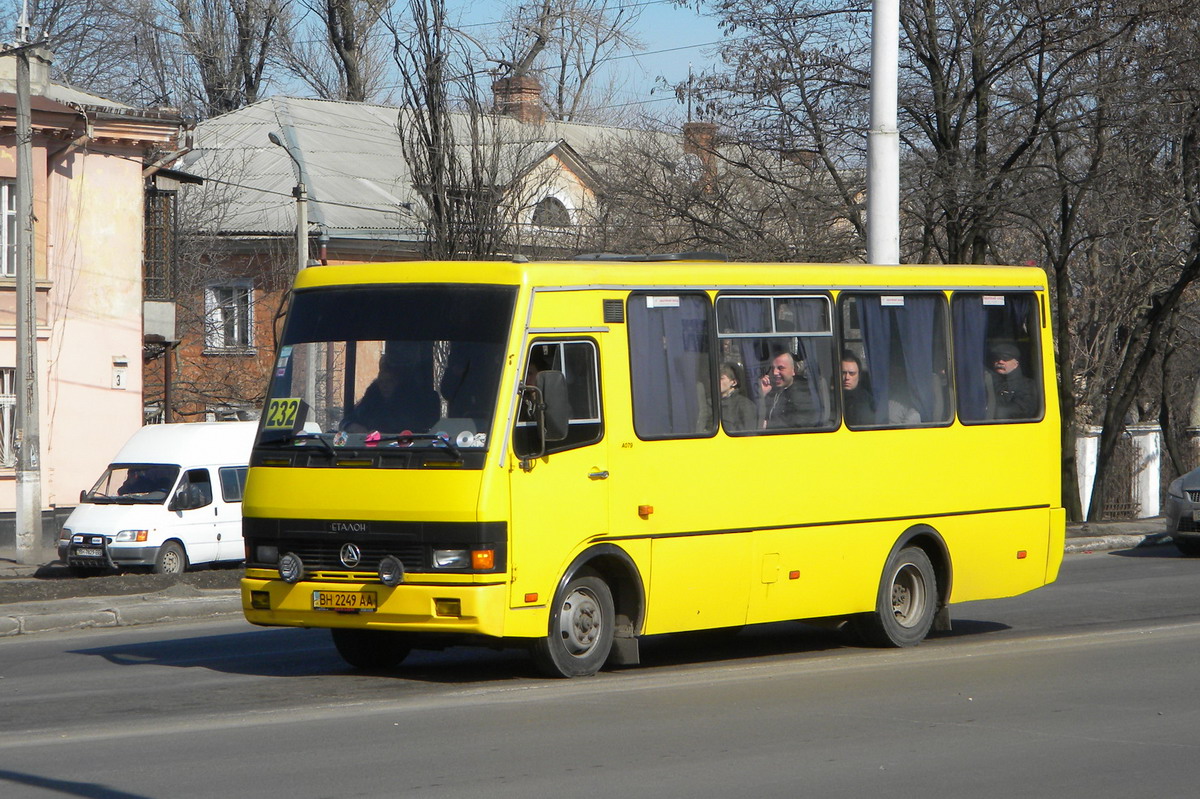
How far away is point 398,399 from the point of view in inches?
383

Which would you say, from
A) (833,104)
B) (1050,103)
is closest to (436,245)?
(833,104)

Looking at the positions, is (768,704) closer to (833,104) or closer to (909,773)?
Answer: (909,773)

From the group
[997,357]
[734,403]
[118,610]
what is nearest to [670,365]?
[734,403]

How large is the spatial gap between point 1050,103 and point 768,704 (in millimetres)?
16535

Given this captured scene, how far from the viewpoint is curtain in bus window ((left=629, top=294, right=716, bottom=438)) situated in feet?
33.6

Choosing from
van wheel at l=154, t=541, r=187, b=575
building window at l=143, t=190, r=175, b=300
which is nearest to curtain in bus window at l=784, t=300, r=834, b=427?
van wheel at l=154, t=541, r=187, b=575

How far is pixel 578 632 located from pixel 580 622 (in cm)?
6

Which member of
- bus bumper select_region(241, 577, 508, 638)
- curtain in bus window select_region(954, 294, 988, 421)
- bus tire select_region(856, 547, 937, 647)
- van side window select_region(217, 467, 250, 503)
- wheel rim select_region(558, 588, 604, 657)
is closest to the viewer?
bus bumper select_region(241, 577, 508, 638)

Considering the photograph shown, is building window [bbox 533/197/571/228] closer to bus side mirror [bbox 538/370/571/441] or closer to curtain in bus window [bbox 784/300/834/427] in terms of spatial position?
curtain in bus window [bbox 784/300/834/427]

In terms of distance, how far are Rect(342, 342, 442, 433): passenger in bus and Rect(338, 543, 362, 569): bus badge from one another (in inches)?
28.3

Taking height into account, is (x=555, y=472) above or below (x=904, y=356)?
below

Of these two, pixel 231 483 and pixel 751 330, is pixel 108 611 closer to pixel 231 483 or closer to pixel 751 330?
pixel 751 330

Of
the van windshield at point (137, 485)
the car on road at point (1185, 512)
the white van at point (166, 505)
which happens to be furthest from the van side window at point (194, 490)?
the car on road at point (1185, 512)

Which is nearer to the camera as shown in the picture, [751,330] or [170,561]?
[751,330]
